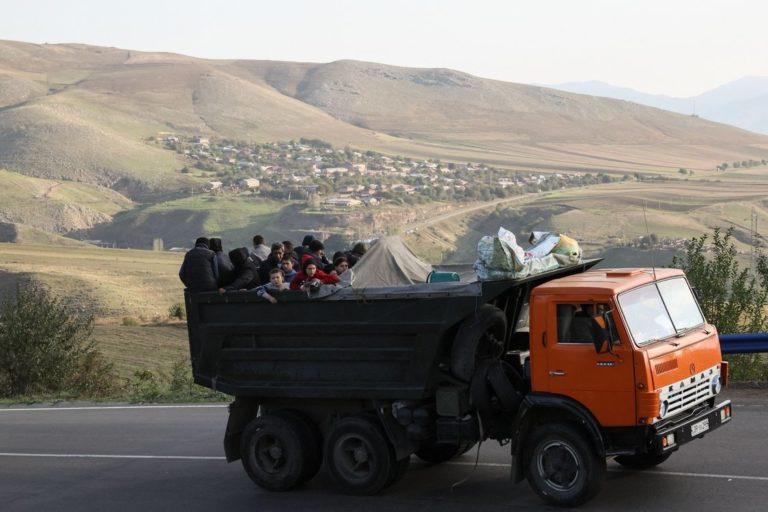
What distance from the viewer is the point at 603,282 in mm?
9555

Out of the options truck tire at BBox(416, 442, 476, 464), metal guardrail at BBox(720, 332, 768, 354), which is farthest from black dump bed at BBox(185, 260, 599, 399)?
metal guardrail at BBox(720, 332, 768, 354)

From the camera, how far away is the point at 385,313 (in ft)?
33.8

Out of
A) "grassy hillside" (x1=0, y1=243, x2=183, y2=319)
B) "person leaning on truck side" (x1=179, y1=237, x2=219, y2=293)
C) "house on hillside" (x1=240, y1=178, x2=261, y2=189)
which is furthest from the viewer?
"house on hillside" (x1=240, y1=178, x2=261, y2=189)

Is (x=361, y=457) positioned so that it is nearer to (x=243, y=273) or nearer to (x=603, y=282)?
(x=243, y=273)

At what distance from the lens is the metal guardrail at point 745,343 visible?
14.2 meters

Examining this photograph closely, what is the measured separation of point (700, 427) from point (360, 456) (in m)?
3.26

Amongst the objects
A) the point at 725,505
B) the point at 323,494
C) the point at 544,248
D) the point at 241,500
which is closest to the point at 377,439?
the point at 323,494

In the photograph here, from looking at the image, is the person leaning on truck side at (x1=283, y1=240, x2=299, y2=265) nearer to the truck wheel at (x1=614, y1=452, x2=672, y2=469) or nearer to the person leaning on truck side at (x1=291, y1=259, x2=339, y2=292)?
the person leaning on truck side at (x1=291, y1=259, x2=339, y2=292)

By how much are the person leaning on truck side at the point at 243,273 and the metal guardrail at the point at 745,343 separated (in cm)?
662

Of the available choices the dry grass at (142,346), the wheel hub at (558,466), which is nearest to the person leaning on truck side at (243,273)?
the wheel hub at (558,466)

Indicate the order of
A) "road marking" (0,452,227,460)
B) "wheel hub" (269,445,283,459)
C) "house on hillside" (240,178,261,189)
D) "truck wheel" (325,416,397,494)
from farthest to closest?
"house on hillside" (240,178,261,189) → "road marking" (0,452,227,460) → "wheel hub" (269,445,283,459) → "truck wheel" (325,416,397,494)

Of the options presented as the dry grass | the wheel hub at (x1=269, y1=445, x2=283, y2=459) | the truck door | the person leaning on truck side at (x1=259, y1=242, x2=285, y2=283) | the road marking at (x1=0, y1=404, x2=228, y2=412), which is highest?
the person leaning on truck side at (x1=259, y1=242, x2=285, y2=283)

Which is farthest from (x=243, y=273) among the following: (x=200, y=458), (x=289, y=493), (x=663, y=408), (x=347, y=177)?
(x=347, y=177)

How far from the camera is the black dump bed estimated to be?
10.1 m
